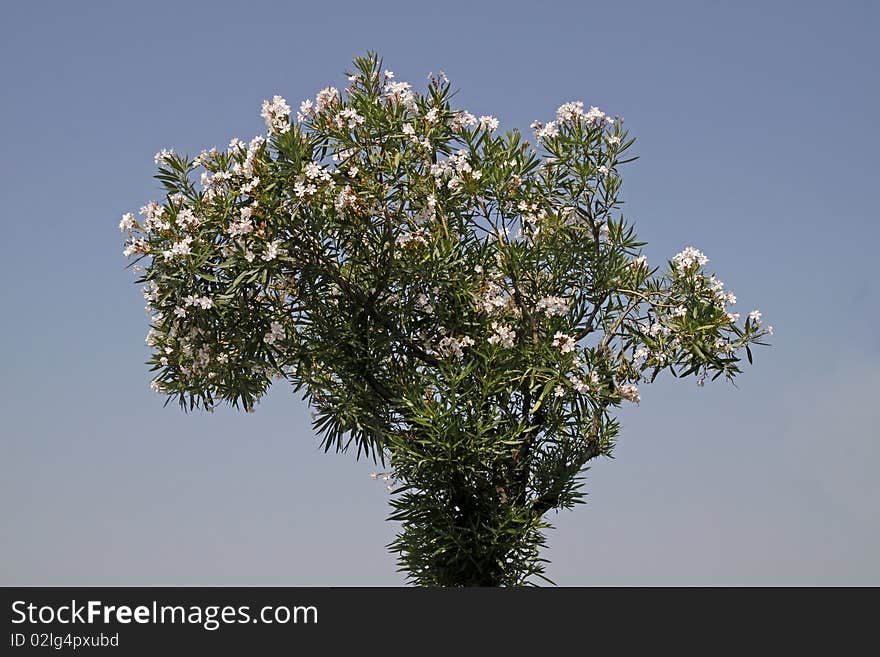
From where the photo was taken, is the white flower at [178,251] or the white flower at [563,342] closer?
the white flower at [178,251]

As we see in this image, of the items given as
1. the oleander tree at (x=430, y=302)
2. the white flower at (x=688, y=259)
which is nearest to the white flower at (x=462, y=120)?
the oleander tree at (x=430, y=302)

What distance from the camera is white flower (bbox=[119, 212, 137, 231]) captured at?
8789mm

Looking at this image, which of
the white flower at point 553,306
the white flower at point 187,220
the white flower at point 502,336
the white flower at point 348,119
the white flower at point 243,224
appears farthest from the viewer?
the white flower at point 553,306

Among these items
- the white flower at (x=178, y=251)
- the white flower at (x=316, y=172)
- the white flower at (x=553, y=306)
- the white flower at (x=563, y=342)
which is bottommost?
the white flower at (x=563, y=342)

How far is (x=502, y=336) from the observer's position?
30.3 feet

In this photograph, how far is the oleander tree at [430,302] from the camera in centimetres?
868

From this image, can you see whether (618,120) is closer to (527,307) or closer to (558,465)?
(527,307)

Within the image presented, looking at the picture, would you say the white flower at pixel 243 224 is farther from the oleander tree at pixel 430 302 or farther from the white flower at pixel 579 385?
the white flower at pixel 579 385

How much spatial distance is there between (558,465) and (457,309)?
1.94 m

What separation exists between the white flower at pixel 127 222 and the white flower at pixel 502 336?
11.5ft

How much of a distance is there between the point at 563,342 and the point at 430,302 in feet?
4.44

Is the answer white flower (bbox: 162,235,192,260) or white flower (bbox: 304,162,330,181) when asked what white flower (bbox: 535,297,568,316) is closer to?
white flower (bbox: 304,162,330,181)

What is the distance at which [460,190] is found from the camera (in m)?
9.30
